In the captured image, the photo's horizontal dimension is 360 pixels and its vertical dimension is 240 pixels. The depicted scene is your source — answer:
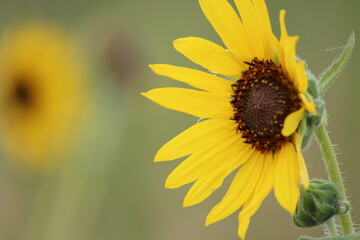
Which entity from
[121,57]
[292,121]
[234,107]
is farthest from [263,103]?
[121,57]

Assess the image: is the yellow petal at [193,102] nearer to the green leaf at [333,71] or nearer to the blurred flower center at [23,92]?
the green leaf at [333,71]

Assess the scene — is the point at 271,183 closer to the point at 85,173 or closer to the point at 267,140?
the point at 267,140

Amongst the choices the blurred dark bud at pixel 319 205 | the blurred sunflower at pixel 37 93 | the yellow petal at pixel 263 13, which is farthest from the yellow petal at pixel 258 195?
the blurred sunflower at pixel 37 93

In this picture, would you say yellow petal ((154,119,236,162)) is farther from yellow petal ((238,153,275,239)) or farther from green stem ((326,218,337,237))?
green stem ((326,218,337,237))

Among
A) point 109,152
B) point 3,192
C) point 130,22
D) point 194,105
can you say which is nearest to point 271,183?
point 194,105

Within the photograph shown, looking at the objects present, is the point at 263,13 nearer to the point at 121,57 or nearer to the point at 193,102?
the point at 193,102
